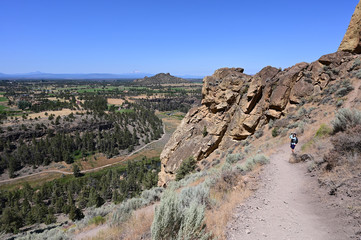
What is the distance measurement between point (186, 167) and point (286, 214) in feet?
54.0

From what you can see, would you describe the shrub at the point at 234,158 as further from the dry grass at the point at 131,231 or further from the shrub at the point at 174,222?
the shrub at the point at 174,222

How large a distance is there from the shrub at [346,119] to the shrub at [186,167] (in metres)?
15.0

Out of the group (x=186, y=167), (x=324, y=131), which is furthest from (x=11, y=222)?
(x=324, y=131)

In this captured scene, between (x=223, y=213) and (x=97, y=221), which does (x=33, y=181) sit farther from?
(x=223, y=213)

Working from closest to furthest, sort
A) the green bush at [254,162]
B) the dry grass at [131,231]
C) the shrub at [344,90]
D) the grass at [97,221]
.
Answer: the dry grass at [131,231] < the grass at [97,221] < the green bush at [254,162] < the shrub at [344,90]

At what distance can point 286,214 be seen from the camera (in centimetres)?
645

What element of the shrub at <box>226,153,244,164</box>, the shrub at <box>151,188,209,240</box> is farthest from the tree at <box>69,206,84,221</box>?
the shrub at <box>151,188,209,240</box>

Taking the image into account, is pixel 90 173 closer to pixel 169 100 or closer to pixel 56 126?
pixel 56 126

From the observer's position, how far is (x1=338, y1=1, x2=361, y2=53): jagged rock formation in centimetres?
2034

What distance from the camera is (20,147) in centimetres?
6862

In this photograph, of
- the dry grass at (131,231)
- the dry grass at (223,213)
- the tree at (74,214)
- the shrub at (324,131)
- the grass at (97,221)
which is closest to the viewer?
the dry grass at (223,213)

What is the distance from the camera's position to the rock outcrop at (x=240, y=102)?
68.9ft

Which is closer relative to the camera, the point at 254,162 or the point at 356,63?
the point at 254,162

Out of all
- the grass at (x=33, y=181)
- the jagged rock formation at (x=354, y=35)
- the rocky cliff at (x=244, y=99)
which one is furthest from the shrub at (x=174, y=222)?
the grass at (x=33, y=181)
